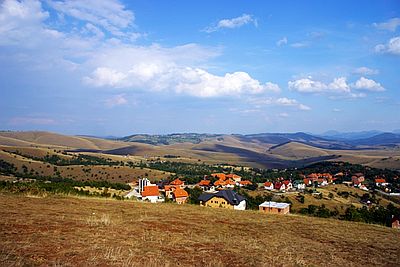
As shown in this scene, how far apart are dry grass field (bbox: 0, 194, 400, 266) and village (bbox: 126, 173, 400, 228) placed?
8.25 metres

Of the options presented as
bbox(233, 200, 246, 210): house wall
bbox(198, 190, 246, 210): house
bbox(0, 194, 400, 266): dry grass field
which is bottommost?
bbox(233, 200, 246, 210): house wall

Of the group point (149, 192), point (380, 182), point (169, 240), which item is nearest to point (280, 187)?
point (380, 182)

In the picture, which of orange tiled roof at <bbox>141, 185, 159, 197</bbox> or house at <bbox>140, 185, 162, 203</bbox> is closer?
house at <bbox>140, 185, 162, 203</bbox>

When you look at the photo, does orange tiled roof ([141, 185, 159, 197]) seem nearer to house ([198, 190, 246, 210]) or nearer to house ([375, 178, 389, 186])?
house ([198, 190, 246, 210])

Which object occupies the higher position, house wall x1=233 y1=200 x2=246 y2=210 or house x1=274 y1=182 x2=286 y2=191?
house wall x1=233 y1=200 x2=246 y2=210

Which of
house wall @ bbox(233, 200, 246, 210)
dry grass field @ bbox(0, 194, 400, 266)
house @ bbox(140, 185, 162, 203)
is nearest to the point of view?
dry grass field @ bbox(0, 194, 400, 266)

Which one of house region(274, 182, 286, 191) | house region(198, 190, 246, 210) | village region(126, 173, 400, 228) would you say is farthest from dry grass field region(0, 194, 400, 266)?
house region(274, 182, 286, 191)

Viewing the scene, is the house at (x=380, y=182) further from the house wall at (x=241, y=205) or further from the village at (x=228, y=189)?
the house wall at (x=241, y=205)

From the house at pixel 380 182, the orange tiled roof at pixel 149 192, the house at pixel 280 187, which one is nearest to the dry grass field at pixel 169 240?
the orange tiled roof at pixel 149 192

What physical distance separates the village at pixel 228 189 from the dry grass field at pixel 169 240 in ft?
27.1

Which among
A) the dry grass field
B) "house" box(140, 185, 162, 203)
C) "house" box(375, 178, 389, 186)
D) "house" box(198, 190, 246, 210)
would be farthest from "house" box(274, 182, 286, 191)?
the dry grass field

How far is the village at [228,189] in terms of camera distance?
2201 inches

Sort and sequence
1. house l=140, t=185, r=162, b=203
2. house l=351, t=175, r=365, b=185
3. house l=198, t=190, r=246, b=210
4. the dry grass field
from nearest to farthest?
the dry grass field < house l=198, t=190, r=246, b=210 < house l=140, t=185, r=162, b=203 < house l=351, t=175, r=365, b=185

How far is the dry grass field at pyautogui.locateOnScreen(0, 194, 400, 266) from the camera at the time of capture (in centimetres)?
864
